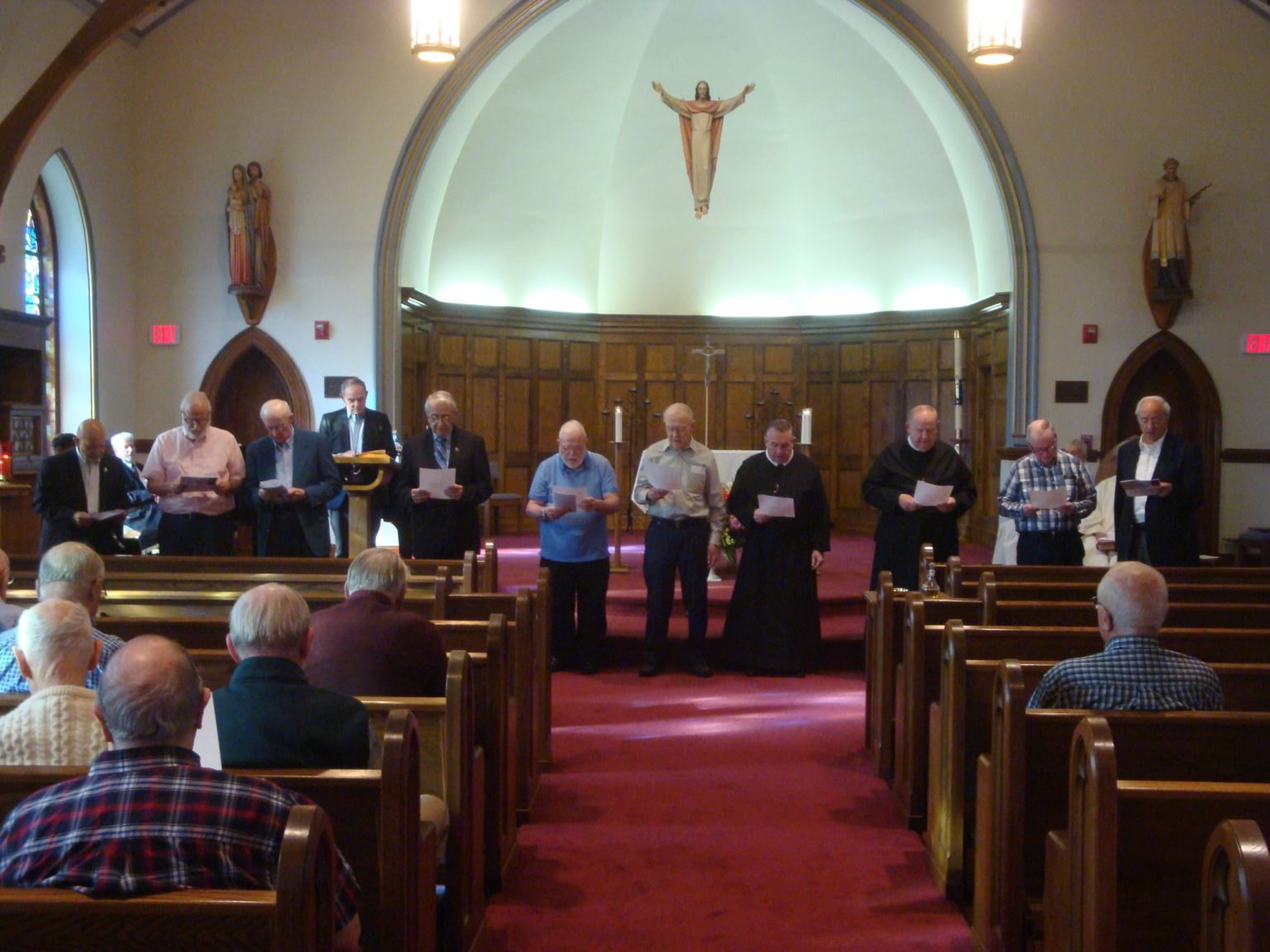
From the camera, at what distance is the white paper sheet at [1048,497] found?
6.12 m

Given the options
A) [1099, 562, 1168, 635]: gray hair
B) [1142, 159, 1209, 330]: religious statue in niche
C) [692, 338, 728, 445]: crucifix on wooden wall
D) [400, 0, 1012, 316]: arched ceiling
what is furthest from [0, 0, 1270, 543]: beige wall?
[1099, 562, 1168, 635]: gray hair

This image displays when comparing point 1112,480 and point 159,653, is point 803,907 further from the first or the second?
point 1112,480

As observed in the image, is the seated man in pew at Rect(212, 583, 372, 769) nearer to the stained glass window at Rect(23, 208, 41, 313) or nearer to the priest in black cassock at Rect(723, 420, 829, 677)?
the priest in black cassock at Rect(723, 420, 829, 677)

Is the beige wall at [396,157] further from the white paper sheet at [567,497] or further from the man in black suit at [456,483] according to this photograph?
the white paper sheet at [567,497]

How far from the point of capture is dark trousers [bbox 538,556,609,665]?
673 cm

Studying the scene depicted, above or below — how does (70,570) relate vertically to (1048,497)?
below

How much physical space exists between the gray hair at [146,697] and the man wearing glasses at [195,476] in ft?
14.8

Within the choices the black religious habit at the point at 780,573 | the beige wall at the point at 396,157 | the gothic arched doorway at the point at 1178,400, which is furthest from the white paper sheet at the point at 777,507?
the gothic arched doorway at the point at 1178,400

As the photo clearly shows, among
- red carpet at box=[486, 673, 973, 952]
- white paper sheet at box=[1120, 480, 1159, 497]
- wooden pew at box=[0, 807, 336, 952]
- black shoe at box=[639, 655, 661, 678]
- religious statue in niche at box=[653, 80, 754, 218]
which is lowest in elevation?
red carpet at box=[486, 673, 973, 952]

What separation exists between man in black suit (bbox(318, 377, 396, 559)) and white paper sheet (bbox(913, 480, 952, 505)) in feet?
11.2

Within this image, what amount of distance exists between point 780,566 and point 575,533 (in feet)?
3.72

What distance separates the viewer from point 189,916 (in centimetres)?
172

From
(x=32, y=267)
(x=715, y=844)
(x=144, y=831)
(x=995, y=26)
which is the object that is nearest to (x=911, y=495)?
(x=995, y=26)

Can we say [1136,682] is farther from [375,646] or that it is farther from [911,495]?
[911,495]
